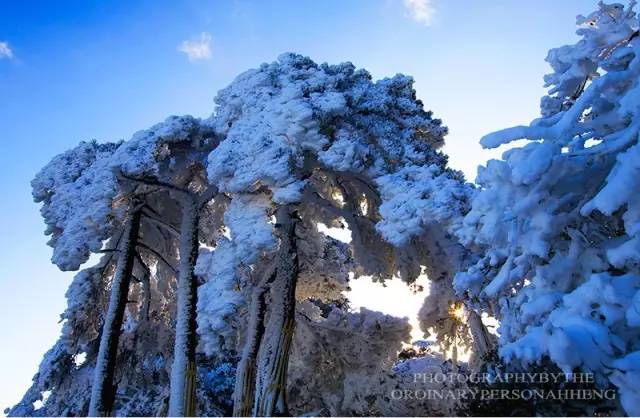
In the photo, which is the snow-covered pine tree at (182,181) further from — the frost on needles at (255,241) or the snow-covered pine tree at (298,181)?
the snow-covered pine tree at (298,181)

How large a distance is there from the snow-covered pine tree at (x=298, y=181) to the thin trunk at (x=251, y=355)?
25 millimetres

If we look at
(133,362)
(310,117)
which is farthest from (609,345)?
(133,362)

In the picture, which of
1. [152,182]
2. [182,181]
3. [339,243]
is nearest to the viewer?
[152,182]

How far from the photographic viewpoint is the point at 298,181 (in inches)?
433

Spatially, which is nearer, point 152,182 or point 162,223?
point 152,182

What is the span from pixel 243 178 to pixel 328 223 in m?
4.94

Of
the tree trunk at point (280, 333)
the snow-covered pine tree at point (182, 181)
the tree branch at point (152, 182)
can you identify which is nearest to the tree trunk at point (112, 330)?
the snow-covered pine tree at point (182, 181)

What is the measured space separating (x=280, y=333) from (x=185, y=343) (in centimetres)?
293

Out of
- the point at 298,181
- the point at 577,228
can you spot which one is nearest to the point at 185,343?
the point at 298,181

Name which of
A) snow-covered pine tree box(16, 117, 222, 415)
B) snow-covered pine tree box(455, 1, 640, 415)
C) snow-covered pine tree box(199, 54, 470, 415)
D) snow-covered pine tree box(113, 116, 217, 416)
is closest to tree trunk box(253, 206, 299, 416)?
snow-covered pine tree box(199, 54, 470, 415)

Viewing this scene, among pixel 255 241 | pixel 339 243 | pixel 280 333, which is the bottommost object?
pixel 280 333

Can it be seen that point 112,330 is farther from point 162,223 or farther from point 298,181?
point 298,181

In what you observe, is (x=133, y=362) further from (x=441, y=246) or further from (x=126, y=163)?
(x=441, y=246)

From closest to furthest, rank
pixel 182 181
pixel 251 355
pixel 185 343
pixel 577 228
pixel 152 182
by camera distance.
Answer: pixel 577 228
pixel 251 355
pixel 185 343
pixel 152 182
pixel 182 181
